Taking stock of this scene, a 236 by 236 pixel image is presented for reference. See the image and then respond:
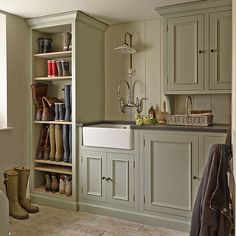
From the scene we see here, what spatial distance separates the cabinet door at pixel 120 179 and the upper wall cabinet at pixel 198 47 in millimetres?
822

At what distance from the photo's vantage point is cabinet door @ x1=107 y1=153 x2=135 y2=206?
9.93ft

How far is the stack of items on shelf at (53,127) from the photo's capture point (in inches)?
136

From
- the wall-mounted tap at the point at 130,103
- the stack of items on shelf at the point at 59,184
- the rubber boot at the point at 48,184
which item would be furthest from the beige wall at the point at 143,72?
the rubber boot at the point at 48,184

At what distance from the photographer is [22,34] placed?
351 centimetres

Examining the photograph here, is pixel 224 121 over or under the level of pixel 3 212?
over

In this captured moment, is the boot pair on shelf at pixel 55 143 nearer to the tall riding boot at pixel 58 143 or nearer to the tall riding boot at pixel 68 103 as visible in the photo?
the tall riding boot at pixel 58 143

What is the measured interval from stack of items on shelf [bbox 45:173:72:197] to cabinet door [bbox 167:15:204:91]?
1.54 metres

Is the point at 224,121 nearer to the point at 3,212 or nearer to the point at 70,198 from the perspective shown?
the point at 70,198

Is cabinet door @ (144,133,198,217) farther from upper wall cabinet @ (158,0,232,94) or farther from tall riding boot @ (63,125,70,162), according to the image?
tall riding boot @ (63,125,70,162)

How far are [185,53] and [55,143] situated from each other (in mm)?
1757

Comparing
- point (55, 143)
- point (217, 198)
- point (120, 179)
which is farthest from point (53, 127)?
point (217, 198)

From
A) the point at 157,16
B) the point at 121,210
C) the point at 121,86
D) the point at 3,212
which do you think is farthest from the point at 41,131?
the point at 3,212

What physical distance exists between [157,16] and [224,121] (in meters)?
1.34

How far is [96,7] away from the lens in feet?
10.1
